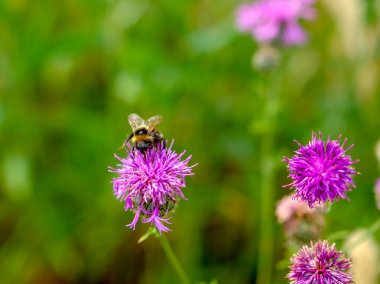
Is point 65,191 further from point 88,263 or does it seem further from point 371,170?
point 371,170

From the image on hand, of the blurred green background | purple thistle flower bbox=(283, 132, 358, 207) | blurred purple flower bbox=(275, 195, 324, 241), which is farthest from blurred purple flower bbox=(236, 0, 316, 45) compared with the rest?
purple thistle flower bbox=(283, 132, 358, 207)

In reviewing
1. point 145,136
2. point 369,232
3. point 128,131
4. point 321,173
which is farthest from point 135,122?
point 128,131

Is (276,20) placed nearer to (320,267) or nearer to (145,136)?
(145,136)

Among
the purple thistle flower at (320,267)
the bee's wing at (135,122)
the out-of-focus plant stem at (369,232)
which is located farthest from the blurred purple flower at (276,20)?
the purple thistle flower at (320,267)

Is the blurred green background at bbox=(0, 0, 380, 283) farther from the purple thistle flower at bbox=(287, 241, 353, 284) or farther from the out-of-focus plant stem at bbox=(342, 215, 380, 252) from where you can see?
the purple thistle flower at bbox=(287, 241, 353, 284)

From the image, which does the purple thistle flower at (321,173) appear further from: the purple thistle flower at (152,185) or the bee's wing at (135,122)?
the bee's wing at (135,122)

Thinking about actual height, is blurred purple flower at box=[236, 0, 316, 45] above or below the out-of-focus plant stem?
above

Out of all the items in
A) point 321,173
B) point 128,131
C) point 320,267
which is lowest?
point 320,267
